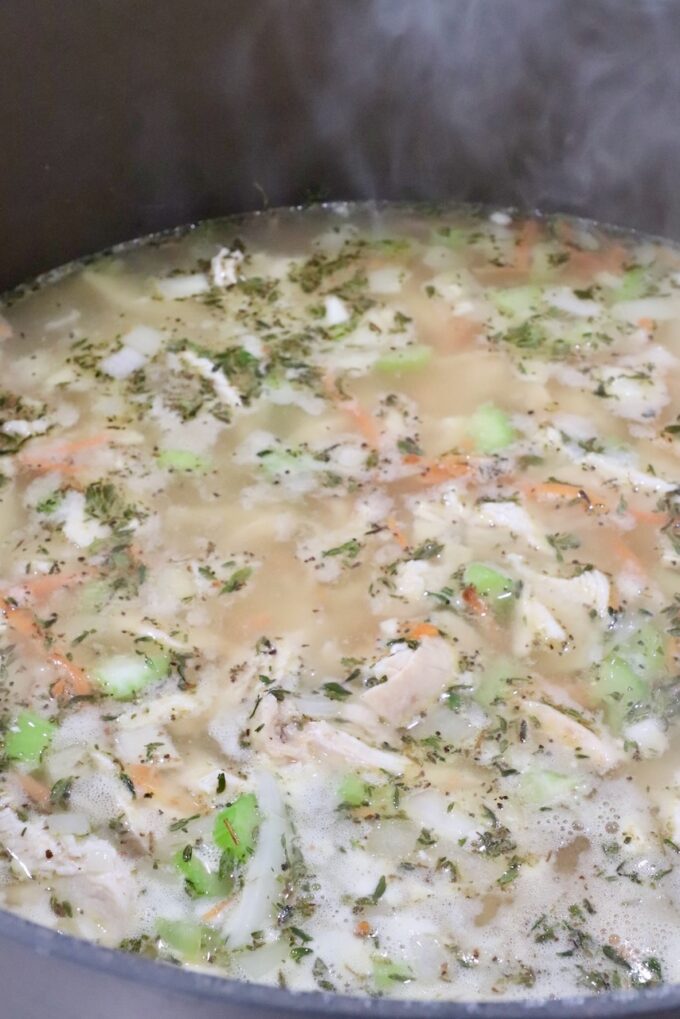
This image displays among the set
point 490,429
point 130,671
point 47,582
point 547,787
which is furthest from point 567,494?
point 47,582

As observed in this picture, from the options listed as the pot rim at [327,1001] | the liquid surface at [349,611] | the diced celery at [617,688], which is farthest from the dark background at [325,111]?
the pot rim at [327,1001]

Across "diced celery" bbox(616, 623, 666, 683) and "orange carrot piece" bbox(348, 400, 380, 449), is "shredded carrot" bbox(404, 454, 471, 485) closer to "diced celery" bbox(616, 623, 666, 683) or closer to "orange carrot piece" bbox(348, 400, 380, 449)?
"orange carrot piece" bbox(348, 400, 380, 449)

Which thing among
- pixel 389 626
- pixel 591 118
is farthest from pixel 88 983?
pixel 591 118

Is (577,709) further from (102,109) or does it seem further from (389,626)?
(102,109)

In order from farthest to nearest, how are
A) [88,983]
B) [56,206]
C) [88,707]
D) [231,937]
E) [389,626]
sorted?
[56,206] → [389,626] → [88,707] → [231,937] → [88,983]

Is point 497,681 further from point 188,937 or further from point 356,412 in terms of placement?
point 356,412

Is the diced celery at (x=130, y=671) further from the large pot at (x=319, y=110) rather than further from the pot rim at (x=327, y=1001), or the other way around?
the large pot at (x=319, y=110)

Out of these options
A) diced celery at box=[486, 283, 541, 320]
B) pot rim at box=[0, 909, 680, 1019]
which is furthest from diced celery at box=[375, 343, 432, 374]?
pot rim at box=[0, 909, 680, 1019]
